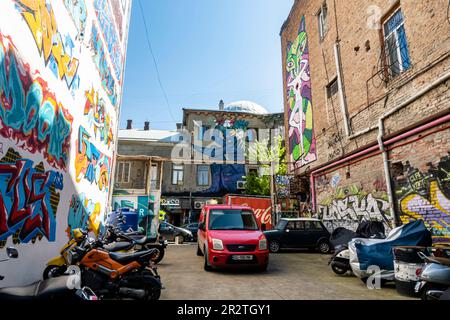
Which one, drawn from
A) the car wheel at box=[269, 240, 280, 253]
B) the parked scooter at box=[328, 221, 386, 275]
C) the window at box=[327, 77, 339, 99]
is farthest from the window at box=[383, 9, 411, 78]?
the car wheel at box=[269, 240, 280, 253]

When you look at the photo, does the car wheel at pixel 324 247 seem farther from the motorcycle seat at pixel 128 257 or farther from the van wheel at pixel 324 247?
the motorcycle seat at pixel 128 257

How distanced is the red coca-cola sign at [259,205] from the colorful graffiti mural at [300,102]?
11.8 feet

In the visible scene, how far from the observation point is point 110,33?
11.6 metres

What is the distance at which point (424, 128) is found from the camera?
7855 millimetres

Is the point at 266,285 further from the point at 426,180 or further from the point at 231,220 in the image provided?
the point at 426,180

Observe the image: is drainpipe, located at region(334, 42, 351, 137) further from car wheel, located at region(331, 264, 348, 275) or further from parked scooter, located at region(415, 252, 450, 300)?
parked scooter, located at region(415, 252, 450, 300)

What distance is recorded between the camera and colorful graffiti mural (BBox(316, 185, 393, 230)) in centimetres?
970

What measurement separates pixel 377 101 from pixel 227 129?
20.2m

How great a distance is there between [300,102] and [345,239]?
11036mm

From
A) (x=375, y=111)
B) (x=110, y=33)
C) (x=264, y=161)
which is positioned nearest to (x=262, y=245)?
(x=375, y=111)

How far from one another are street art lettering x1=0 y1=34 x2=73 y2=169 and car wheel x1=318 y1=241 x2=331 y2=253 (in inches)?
434
